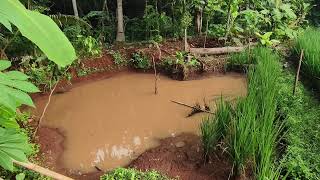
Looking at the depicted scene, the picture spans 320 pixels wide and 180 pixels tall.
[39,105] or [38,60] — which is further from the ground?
[38,60]

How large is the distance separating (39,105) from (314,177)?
11.1 feet

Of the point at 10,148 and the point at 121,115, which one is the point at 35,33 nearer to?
the point at 10,148

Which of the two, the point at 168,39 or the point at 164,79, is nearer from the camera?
the point at 164,79

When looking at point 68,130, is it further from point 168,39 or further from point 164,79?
point 168,39

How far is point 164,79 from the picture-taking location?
5.82 m

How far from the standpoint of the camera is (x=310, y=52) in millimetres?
5223

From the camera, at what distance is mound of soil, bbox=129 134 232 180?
3.47 metres

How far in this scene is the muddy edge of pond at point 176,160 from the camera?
3484 millimetres

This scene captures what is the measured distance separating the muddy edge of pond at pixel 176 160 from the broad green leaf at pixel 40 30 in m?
2.75

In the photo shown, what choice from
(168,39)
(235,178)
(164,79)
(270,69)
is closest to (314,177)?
(235,178)

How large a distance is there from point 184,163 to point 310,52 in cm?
263

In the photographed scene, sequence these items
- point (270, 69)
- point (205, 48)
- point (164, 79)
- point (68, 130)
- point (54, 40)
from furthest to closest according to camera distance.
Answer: point (205, 48), point (164, 79), point (270, 69), point (68, 130), point (54, 40)

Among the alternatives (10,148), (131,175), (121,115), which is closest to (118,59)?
→ (121,115)

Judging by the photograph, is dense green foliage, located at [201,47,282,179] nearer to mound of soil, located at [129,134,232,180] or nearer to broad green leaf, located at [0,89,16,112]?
mound of soil, located at [129,134,232,180]
